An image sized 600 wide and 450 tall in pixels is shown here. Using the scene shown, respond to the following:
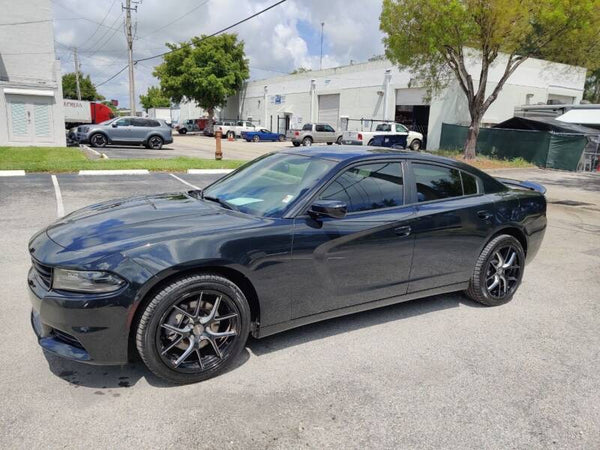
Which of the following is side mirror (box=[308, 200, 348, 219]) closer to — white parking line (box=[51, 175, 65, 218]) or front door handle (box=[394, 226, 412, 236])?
front door handle (box=[394, 226, 412, 236])

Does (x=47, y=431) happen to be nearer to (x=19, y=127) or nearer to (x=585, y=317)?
(x=585, y=317)

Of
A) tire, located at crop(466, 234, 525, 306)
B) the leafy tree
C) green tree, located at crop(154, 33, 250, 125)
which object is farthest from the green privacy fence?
the leafy tree

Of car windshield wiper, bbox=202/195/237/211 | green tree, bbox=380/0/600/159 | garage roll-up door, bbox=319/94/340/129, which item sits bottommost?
car windshield wiper, bbox=202/195/237/211

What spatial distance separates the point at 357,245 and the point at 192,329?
1372 mm

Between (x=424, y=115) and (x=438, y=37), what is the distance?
11649mm

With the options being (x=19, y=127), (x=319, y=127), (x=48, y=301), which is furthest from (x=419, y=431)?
(x=319, y=127)

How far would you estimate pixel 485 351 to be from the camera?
3594 millimetres

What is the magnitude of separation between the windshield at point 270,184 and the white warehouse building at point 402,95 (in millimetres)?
22211

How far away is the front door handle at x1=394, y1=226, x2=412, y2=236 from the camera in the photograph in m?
3.70

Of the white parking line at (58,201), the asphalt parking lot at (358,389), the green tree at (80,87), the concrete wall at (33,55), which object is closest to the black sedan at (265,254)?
the asphalt parking lot at (358,389)

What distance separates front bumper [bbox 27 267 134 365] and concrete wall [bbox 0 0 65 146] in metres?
21.4

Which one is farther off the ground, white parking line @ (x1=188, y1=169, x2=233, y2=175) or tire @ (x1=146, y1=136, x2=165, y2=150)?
tire @ (x1=146, y1=136, x2=165, y2=150)

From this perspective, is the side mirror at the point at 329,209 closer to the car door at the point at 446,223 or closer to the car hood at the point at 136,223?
the car hood at the point at 136,223

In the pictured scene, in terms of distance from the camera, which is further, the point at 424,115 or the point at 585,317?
the point at 424,115
